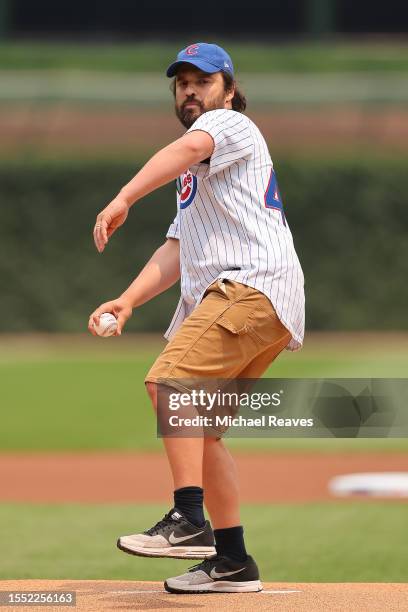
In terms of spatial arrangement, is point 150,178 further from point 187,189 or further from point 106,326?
point 106,326

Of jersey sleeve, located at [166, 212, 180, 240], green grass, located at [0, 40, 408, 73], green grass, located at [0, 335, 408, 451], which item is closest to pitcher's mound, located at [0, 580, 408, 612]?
jersey sleeve, located at [166, 212, 180, 240]

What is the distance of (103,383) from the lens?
17.6 meters

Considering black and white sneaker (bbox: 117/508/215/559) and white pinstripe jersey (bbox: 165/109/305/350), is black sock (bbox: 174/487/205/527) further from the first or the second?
white pinstripe jersey (bbox: 165/109/305/350)

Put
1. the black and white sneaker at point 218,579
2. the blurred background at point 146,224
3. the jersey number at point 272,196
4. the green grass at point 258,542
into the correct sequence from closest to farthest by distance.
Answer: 1. the jersey number at point 272,196
2. the black and white sneaker at point 218,579
3. the green grass at point 258,542
4. the blurred background at point 146,224

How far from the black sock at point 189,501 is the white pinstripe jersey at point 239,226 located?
69 centimetres

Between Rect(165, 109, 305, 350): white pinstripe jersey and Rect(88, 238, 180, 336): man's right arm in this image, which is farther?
Rect(88, 238, 180, 336): man's right arm

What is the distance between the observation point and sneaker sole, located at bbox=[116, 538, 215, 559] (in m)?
4.46

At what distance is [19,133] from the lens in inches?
1129

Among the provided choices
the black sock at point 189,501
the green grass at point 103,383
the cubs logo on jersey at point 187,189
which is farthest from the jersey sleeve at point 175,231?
the green grass at point 103,383

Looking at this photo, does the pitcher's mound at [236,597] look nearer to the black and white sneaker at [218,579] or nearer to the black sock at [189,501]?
the black and white sneaker at [218,579]

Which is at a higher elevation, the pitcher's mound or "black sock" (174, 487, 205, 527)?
"black sock" (174, 487, 205, 527)

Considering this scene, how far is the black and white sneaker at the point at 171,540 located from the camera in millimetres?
4473

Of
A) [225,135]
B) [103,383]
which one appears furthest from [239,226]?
[103,383]

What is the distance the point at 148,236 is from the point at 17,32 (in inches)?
542
